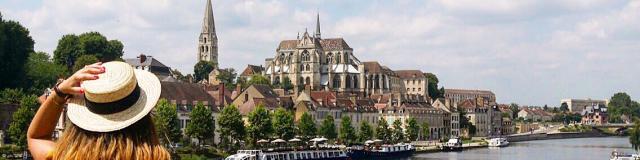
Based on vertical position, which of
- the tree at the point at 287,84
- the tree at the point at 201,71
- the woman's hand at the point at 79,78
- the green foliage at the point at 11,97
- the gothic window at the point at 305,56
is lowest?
the woman's hand at the point at 79,78

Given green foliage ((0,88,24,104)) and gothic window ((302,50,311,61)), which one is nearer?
green foliage ((0,88,24,104))

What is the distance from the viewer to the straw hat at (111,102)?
12.5ft

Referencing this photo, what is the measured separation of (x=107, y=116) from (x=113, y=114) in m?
0.02

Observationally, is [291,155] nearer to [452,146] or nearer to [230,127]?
[230,127]

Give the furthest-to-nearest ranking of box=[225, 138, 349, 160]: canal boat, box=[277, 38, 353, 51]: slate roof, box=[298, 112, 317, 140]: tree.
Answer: box=[277, 38, 353, 51]: slate roof < box=[298, 112, 317, 140]: tree < box=[225, 138, 349, 160]: canal boat

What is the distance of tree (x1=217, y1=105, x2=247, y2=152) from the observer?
7344 centimetres

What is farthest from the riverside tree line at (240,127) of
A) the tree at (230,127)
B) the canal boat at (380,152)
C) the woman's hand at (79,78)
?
the woman's hand at (79,78)

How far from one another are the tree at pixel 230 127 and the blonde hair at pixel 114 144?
69587 millimetres

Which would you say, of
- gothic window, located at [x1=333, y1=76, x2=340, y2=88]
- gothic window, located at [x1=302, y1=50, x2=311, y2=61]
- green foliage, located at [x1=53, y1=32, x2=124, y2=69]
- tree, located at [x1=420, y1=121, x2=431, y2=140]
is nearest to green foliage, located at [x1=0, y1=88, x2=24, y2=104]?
green foliage, located at [x1=53, y1=32, x2=124, y2=69]

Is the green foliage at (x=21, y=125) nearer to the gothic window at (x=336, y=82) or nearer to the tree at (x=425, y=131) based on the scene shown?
the tree at (x=425, y=131)

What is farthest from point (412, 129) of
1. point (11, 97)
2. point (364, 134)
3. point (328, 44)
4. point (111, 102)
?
point (111, 102)

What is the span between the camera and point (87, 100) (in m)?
3.89

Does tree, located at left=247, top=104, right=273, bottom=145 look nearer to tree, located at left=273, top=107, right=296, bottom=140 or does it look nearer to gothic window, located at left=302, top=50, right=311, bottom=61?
tree, located at left=273, top=107, right=296, bottom=140

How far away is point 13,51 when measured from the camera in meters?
79.7
